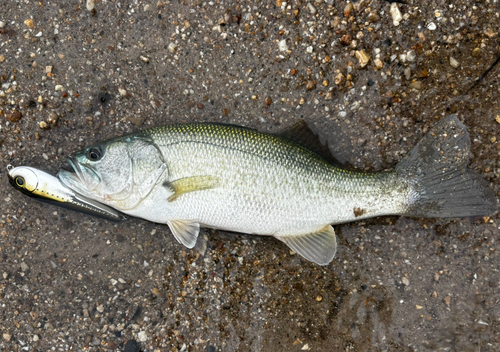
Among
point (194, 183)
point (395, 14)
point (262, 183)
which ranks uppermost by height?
point (395, 14)

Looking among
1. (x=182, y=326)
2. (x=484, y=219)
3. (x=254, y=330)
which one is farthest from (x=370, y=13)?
(x=182, y=326)

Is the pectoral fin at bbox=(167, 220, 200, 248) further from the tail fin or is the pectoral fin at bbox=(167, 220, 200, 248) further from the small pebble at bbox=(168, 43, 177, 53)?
the tail fin

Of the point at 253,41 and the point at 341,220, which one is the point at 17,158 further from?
the point at 341,220

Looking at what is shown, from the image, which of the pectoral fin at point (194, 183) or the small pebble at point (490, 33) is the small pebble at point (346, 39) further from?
the pectoral fin at point (194, 183)

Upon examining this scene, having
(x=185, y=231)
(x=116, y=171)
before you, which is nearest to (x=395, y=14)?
(x=185, y=231)

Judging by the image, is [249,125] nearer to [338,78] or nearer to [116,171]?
[338,78]
